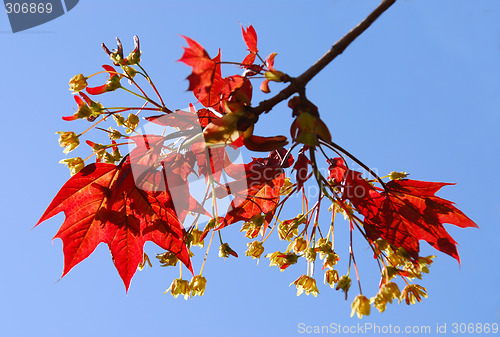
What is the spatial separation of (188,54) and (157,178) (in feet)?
0.87

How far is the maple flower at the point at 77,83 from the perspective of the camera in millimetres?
882

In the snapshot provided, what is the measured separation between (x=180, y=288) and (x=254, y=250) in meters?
0.20

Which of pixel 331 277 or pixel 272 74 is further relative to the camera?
pixel 331 277

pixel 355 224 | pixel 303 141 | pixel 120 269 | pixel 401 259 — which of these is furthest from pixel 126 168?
pixel 401 259

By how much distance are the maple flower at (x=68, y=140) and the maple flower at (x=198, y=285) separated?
40 centimetres

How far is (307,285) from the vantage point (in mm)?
983

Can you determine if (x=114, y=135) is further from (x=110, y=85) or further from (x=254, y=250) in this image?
(x=254, y=250)

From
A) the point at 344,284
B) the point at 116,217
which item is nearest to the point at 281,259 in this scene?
the point at 344,284

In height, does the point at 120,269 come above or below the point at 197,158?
below

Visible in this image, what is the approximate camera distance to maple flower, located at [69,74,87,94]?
882 millimetres

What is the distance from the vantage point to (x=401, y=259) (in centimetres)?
92

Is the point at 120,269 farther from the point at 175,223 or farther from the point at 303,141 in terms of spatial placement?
the point at 303,141

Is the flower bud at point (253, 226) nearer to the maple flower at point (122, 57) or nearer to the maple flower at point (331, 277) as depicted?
the maple flower at point (331, 277)

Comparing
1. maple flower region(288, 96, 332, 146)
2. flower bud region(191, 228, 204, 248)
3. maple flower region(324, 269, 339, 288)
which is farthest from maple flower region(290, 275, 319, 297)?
maple flower region(288, 96, 332, 146)
